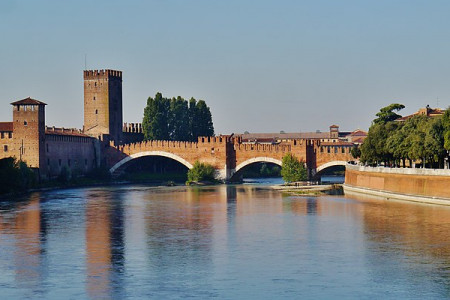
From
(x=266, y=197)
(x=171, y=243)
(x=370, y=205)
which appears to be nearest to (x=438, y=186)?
(x=370, y=205)

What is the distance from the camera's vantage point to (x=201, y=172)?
2085 inches

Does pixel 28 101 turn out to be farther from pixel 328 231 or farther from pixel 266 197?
pixel 328 231

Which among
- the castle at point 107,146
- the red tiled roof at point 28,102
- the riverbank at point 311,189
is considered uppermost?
the red tiled roof at point 28,102

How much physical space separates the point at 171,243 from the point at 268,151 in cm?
2880

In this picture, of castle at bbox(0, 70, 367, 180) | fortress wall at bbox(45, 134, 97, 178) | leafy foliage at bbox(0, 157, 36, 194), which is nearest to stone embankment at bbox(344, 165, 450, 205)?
castle at bbox(0, 70, 367, 180)

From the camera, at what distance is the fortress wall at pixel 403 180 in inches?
Answer: 1273

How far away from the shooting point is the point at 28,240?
25062 mm

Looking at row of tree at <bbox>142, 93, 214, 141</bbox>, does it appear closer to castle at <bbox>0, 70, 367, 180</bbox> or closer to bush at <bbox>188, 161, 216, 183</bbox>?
castle at <bbox>0, 70, 367, 180</bbox>

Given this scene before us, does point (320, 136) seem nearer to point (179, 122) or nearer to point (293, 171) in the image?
point (179, 122)

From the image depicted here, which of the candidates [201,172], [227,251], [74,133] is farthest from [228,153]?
[227,251]

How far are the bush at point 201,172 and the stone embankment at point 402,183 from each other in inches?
437

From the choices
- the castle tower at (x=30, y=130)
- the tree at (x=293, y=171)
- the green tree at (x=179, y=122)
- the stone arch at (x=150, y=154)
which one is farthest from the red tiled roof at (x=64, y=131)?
the tree at (x=293, y=171)

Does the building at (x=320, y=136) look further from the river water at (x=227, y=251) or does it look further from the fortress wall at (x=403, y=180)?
the river water at (x=227, y=251)

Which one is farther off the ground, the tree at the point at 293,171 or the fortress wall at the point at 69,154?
the fortress wall at the point at 69,154
